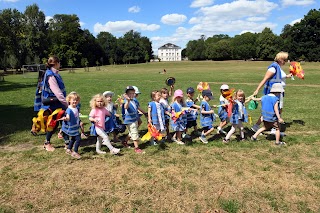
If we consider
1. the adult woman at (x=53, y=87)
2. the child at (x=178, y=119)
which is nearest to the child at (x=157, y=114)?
the child at (x=178, y=119)

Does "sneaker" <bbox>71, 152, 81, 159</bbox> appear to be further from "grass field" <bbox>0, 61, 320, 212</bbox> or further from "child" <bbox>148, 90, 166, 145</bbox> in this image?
"child" <bbox>148, 90, 166, 145</bbox>

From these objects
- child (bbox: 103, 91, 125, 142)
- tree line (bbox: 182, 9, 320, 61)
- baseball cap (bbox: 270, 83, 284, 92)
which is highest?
tree line (bbox: 182, 9, 320, 61)

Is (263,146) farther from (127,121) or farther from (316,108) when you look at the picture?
(316,108)

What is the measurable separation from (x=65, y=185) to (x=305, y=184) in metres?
4.21

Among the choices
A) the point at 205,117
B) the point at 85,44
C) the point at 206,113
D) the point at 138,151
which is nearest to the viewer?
the point at 138,151

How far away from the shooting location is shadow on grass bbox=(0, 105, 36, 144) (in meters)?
9.42

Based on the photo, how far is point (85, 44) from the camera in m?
98.8

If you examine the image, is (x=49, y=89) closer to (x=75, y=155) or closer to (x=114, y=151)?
(x=75, y=155)

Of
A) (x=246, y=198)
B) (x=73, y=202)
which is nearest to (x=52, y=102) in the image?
(x=73, y=202)

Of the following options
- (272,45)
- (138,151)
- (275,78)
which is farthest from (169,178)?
(272,45)

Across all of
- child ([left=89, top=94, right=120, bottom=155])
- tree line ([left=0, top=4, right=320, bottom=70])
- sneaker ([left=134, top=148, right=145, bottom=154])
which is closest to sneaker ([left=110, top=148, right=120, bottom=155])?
child ([left=89, top=94, right=120, bottom=155])

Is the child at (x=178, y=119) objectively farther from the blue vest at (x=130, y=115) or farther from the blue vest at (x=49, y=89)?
the blue vest at (x=49, y=89)

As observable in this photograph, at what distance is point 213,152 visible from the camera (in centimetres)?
680

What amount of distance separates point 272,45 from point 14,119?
105444mm
